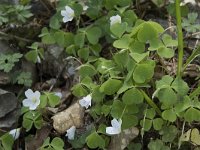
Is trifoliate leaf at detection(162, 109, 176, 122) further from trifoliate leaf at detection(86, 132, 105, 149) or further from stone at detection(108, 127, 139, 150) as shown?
trifoliate leaf at detection(86, 132, 105, 149)

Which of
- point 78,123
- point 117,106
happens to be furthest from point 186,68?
point 78,123

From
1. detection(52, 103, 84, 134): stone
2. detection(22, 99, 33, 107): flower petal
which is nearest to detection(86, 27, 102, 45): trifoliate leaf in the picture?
detection(52, 103, 84, 134): stone

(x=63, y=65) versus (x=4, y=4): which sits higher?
(x=4, y=4)

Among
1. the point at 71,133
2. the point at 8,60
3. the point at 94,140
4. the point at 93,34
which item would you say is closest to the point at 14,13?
the point at 8,60

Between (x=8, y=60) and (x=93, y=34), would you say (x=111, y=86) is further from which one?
(x=8, y=60)

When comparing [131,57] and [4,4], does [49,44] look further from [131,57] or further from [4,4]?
[131,57]

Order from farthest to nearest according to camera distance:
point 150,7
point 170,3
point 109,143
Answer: point 150,7
point 170,3
point 109,143
